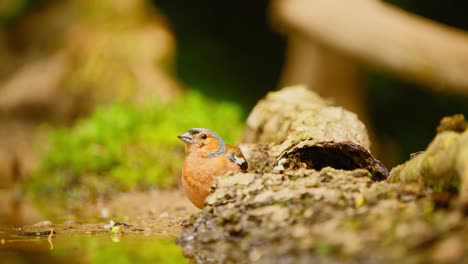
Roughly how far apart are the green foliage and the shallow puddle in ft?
9.42

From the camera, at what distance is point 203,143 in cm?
386

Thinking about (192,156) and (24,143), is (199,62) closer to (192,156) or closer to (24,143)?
(24,143)

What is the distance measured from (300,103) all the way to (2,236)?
88.1 inches

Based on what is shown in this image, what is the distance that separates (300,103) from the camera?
5.06 metres

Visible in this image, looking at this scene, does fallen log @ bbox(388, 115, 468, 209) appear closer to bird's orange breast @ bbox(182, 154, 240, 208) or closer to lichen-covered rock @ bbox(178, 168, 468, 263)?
lichen-covered rock @ bbox(178, 168, 468, 263)

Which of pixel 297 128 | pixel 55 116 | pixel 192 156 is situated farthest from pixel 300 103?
pixel 55 116

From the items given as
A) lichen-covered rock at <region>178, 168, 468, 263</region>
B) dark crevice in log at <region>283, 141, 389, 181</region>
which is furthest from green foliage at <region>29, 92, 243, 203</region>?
lichen-covered rock at <region>178, 168, 468, 263</region>

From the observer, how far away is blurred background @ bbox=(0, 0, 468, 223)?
770 cm

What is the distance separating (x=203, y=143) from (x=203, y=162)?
13 centimetres

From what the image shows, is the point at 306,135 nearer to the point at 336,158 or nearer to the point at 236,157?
the point at 336,158

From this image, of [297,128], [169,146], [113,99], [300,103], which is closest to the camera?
[297,128]

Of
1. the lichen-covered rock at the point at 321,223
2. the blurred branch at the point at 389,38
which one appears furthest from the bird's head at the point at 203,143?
the blurred branch at the point at 389,38

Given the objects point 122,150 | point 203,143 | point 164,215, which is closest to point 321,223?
point 203,143

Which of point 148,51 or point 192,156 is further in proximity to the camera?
point 148,51
